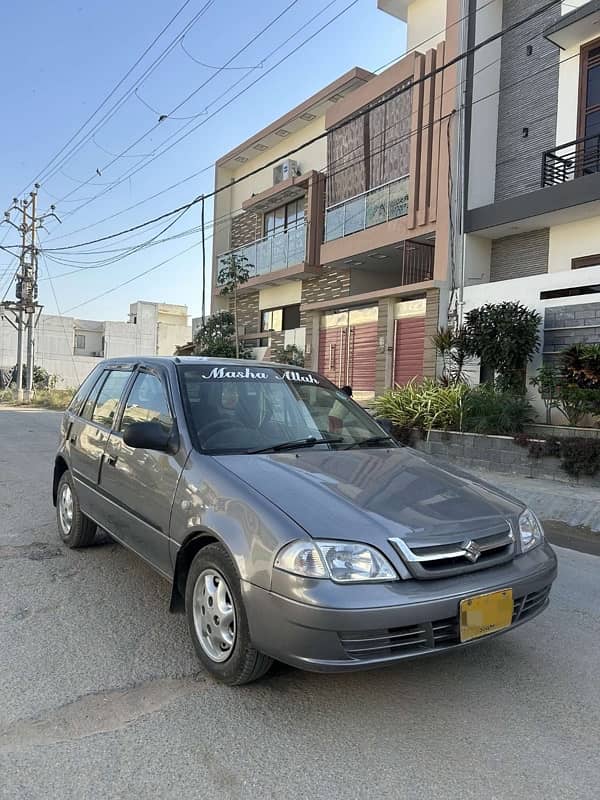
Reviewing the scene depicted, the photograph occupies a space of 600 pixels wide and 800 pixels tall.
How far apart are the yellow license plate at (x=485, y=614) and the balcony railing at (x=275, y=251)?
1622cm

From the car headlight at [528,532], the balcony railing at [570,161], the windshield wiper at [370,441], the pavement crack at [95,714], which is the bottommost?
the pavement crack at [95,714]

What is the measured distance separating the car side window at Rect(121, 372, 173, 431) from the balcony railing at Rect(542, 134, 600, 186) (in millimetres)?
10904

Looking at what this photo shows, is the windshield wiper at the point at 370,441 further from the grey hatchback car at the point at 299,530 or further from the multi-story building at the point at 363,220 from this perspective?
the multi-story building at the point at 363,220

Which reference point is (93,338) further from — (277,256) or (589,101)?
(589,101)

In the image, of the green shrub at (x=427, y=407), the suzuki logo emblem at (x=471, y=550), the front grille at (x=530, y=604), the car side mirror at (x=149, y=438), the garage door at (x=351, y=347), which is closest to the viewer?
the suzuki logo emblem at (x=471, y=550)

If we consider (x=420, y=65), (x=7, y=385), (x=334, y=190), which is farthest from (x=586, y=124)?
(x=7, y=385)

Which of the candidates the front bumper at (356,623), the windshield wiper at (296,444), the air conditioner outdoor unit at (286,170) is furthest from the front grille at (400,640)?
the air conditioner outdoor unit at (286,170)

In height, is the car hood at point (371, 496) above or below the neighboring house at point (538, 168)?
below

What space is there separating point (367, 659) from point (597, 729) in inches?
43.4

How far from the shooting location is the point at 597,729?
8.70 ft

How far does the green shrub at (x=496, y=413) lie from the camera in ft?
31.4

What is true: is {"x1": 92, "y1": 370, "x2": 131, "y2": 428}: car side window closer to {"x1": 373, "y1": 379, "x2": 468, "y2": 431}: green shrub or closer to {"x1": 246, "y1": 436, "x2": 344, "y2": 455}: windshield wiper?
{"x1": 246, "y1": 436, "x2": 344, "y2": 455}: windshield wiper

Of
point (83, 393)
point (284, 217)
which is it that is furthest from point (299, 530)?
point (284, 217)

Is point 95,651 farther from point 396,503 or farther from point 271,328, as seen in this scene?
point 271,328
